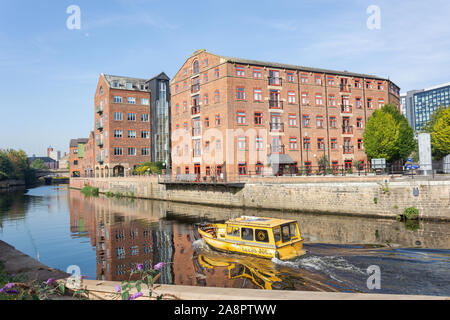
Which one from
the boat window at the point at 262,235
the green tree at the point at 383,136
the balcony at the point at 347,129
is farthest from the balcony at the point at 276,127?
the boat window at the point at 262,235

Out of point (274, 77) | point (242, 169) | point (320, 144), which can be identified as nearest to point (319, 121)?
point (320, 144)

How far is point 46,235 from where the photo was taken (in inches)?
1026

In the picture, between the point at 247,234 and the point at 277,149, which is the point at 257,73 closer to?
the point at 277,149

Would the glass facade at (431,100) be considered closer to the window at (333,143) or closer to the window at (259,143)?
the window at (333,143)

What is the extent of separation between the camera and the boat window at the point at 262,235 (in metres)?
16.2

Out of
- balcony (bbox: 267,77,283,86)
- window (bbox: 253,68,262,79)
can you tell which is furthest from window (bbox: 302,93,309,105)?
window (bbox: 253,68,262,79)

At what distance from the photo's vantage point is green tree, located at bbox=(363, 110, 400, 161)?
43.3m

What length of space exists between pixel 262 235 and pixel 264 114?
2872 cm

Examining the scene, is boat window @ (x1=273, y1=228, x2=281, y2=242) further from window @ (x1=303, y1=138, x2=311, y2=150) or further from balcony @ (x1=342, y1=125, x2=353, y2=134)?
balcony @ (x1=342, y1=125, x2=353, y2=134)

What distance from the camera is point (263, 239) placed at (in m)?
16.3

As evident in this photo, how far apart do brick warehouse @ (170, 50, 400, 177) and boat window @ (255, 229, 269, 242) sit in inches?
918

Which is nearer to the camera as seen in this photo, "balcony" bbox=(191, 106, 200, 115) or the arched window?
"balcony" bbox=(191, 106, 200, 115)
